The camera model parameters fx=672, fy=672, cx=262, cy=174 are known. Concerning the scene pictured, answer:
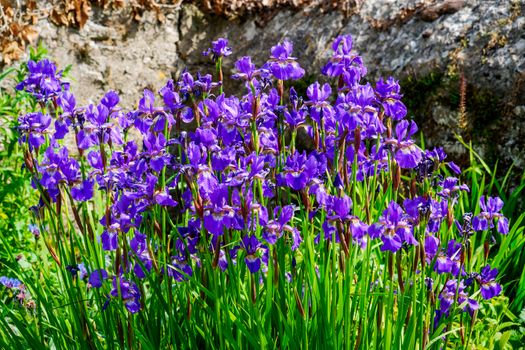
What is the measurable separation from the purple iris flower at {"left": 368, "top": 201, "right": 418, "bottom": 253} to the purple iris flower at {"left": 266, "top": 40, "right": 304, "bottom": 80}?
0.51 m

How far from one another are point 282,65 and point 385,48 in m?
2.65

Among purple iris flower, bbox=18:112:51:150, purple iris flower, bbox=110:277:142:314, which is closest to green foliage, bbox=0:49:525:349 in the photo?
purple iris flower, bbox=110:277:142:314

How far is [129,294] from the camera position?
2199 mm

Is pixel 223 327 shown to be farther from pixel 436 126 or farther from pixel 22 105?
pixel 22 105

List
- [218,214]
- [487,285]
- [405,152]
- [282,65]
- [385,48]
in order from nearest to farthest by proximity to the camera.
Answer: [218,214] < [405,152] < [282,65] < [487,285] < [385,48]

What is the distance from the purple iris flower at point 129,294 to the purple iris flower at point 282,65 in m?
0.83

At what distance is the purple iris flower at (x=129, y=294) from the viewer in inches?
86.0

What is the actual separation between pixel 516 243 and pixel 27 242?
108 inches

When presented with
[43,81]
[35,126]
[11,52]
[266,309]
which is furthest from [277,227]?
[11,52]

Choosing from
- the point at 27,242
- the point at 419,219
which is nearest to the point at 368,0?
the point at 27,242

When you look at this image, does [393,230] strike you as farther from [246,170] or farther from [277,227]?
[246,170]

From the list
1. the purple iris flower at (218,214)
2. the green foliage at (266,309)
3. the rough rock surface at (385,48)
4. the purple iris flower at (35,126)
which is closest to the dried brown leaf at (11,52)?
the rough rock surface at (385,48)

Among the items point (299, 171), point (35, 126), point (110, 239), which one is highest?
point (35, 126)

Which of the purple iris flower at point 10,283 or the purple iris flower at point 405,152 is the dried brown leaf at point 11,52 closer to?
the purple iris flower at point 10,283
